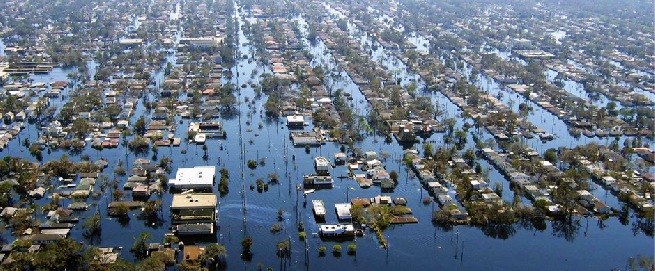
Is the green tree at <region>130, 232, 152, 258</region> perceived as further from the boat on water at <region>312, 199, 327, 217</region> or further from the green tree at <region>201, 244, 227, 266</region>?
the boat on water at <region>312, 199, 327, 217</region>

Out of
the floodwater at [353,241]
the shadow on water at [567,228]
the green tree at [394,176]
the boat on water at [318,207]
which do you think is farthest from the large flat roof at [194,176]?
the shadow on water at [567,228]

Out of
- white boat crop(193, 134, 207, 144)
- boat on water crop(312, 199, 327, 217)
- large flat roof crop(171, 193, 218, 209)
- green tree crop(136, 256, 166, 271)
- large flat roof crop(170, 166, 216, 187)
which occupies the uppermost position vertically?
green tree crop(136, 256, 166, 271)

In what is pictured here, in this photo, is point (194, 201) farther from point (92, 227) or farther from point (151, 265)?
point (151, 265)

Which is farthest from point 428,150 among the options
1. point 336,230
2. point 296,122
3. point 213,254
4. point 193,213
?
point 213,254

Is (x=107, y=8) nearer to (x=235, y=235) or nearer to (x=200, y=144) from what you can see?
(x=200, y=144)

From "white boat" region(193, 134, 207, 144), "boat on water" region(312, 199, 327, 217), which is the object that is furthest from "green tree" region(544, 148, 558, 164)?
"white boat" region(193, 134, 207, 144)

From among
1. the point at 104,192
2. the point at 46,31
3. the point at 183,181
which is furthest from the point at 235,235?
the point at 46,31

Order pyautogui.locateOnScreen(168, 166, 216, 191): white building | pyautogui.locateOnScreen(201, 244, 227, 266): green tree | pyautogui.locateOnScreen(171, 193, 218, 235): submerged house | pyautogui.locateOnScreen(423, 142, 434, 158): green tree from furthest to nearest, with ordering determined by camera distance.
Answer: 1. pyautogui.locateOnScreen(423, 142, 434, 158): green tree
2. pyautogui.locateOnScreen(168, 166, 216, 191): white building
3. pyautogui.locateOnScreen(171, 193, 218, 235): submerged house
4. pyautogui.locateOnScreen(201, 244, 227, 266): green tree

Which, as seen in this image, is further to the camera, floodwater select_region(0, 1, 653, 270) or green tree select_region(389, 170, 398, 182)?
green tree select_region(389, 170, 398, 182)
